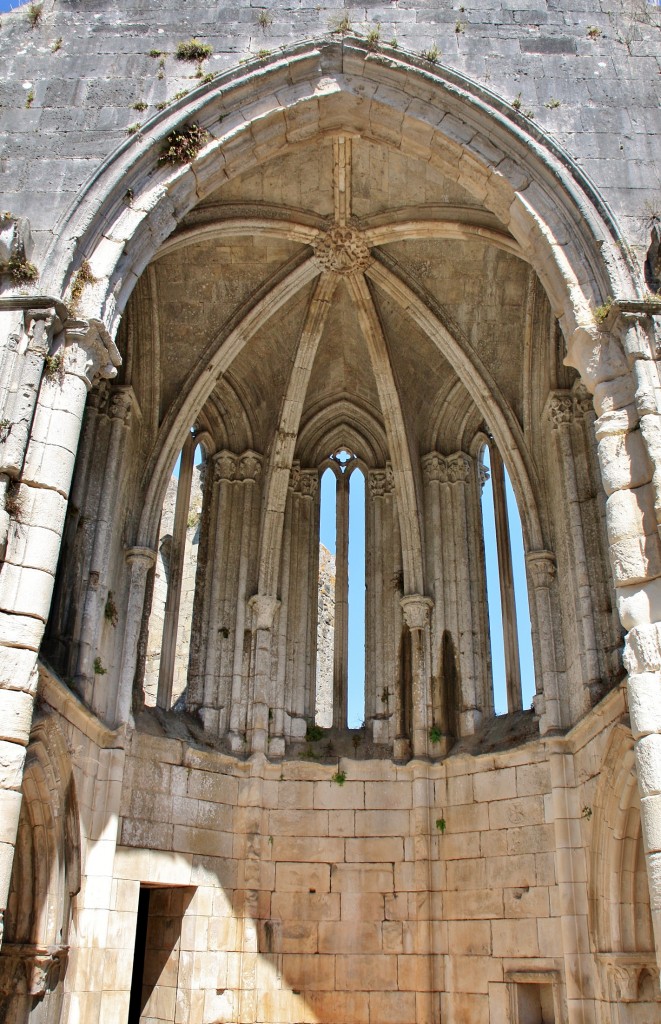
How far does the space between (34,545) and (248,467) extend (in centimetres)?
660

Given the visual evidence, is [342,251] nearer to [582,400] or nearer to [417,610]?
[582,400]

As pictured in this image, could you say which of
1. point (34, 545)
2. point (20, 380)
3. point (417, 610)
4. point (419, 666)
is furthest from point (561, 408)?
point (34, 545)

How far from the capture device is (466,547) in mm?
12992

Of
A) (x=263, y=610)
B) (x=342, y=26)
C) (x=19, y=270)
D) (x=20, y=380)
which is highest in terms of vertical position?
(x=342, y=26)

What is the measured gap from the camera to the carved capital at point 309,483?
1416cm

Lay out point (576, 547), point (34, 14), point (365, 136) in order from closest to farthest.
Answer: point (34, 14) < point (365, 136) < point (576, 547)

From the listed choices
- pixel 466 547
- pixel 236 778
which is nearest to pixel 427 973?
pixel 236 778

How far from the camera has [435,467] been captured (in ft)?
44.1

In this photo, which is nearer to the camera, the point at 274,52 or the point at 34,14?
the point at 274,52

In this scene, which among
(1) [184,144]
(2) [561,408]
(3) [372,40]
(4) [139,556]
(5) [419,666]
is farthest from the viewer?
(5) [419,666]

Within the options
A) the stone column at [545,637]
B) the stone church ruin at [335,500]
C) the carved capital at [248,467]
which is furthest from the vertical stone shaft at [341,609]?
the stone column at [545,637]

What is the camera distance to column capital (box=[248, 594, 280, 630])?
12617mm

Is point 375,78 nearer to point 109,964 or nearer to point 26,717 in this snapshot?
point 26,717

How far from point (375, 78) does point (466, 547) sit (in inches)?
236
